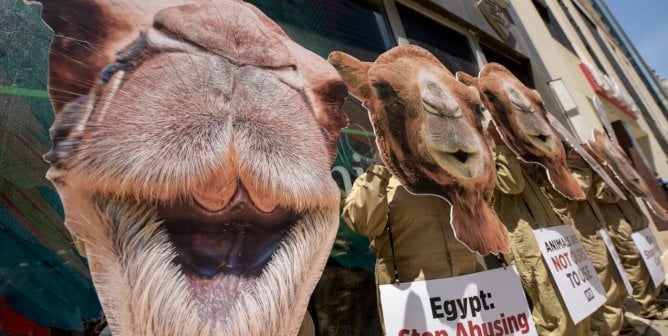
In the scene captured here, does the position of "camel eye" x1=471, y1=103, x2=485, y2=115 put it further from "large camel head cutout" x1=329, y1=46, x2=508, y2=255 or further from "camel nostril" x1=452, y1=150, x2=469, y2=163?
"camel nostril" x1=452, y1=150, x2=469, y2=163

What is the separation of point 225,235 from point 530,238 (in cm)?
A: 185

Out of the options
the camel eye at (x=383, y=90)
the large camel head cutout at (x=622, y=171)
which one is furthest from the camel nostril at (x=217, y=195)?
the large camel head cutout at (x=622, y=171)

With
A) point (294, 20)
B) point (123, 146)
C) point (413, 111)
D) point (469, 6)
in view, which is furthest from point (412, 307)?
point (469, 6)

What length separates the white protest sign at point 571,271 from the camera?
1.70 meters

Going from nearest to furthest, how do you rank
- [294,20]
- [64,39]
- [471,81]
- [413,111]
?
[64,39] < [413,111] < [471,81] < [294,20]

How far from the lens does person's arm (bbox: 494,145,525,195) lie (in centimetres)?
202

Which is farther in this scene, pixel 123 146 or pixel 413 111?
pixel 413 111

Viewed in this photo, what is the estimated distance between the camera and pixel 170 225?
2.56 ft

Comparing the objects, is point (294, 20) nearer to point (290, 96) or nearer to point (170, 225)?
point (290, 96)

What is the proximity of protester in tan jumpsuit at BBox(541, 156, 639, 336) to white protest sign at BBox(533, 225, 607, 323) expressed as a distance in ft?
1.94

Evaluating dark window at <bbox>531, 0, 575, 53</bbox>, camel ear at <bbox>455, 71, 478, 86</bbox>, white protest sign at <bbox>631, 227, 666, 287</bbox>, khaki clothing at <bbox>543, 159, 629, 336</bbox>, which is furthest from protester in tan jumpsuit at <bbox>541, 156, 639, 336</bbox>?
dark window at <bbox>531, 0, 575, 53</bbox>

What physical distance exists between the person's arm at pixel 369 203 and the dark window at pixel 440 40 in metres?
2.65

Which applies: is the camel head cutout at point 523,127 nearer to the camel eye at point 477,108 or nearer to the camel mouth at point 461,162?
the camel eye at point 477,108

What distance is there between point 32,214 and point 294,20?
1893 mm
